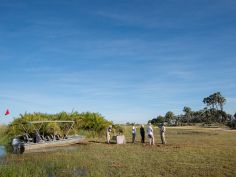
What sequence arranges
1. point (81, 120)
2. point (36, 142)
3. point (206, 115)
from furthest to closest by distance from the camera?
point (206, 115)
point (81, 120)
point (36, 142)

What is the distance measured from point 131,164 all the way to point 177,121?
14671 centimetres

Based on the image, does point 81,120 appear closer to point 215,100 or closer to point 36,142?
point 36,142

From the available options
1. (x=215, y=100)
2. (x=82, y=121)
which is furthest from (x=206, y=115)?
(x=82, y=121)

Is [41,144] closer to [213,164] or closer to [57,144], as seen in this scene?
[57,144]

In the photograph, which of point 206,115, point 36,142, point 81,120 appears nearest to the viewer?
point 36,142

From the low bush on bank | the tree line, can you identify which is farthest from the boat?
the tree line

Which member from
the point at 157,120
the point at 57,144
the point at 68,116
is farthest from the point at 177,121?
the point at 57,144

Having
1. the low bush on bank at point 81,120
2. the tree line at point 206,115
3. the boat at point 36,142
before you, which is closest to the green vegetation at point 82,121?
the low bush on bank at point 81,120

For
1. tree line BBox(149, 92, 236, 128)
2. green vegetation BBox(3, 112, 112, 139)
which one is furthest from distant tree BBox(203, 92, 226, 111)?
green vegetation BBox(3, 112, 112, 139)

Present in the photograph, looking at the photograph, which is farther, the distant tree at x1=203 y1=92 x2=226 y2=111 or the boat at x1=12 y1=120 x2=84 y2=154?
the distant tree at x1=203 y1=92 x2=226 y2=111

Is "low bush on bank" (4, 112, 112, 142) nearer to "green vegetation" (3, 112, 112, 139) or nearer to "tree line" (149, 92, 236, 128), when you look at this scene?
"green vegetation" (3, 112, 112, 139)

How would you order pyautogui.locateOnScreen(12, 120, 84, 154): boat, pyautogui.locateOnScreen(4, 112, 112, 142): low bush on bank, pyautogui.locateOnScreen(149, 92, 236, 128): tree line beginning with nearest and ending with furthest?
1. pyautogui.locateOnScreen(12, 120, 84, 154): boat
2. pyautogui.locateOnScreen(4, 112, 112, 142): low bush on bank
3. pyautogui.locateOnScreen(149, 92, 236, 128): tree line

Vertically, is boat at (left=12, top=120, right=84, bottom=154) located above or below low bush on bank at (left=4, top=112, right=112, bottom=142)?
below

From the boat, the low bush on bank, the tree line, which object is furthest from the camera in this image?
the tree line
